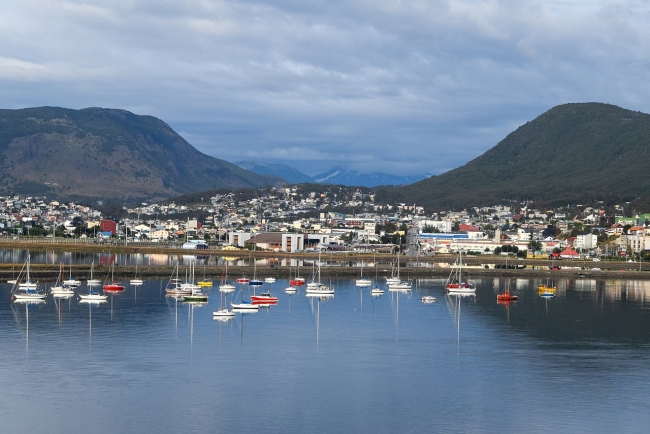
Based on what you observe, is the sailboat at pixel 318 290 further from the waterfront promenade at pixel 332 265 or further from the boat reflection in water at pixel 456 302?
the waterfront promenade at pixel 332 265

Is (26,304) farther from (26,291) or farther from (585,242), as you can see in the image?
(585,242)

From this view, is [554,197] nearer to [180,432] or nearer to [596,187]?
[596,187]

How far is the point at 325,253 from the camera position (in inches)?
3602

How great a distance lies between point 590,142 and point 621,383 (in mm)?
154007

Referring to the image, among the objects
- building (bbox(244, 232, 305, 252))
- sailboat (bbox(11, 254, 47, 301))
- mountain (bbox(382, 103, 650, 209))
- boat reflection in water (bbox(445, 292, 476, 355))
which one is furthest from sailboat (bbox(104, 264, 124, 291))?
mountain (bbox(382, 103, 650, 209))

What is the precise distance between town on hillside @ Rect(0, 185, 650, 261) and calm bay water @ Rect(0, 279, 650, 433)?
4306cm

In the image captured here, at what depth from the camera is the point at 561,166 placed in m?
173

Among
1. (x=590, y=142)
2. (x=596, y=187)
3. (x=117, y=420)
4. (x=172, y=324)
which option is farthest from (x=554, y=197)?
(x=117, y=420)

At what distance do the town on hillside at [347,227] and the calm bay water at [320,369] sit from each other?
43.1m

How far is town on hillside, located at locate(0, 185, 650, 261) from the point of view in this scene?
96750 millimetres

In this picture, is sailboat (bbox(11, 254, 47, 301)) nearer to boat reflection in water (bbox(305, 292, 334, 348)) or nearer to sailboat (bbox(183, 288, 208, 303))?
sailboat (bbox(183, 288, 208, 303))

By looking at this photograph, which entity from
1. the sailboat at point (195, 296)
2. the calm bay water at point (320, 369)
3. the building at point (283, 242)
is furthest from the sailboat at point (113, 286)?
the building at point (283, 242)

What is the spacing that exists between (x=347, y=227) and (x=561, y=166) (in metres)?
65.7

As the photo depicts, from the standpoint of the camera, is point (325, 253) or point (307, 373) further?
point (325, 253)
